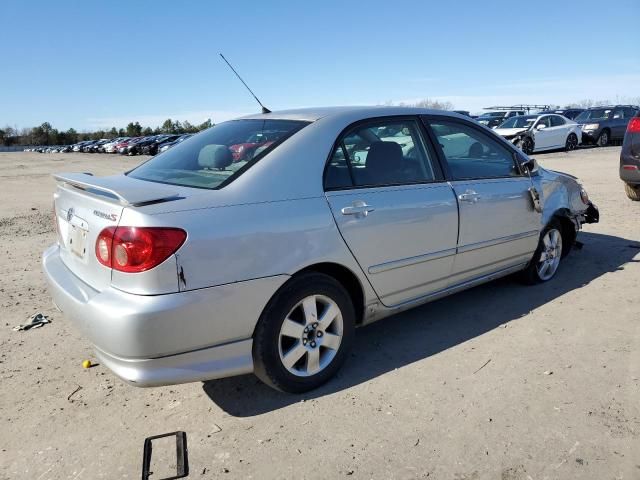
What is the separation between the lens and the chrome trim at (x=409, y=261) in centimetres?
328

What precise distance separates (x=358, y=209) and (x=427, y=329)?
1324 mm

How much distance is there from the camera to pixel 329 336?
3.11m

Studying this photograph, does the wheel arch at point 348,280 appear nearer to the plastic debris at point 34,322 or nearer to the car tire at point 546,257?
the car tire at point 546,257

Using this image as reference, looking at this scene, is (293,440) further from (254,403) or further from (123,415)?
(123,415)


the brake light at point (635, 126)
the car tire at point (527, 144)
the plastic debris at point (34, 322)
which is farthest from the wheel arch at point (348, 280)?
the car tire at point (527, 144)

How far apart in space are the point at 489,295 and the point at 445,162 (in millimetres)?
1477

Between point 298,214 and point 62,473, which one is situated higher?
point 298,214

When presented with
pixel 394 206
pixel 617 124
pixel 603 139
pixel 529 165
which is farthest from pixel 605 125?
pixel 394 206

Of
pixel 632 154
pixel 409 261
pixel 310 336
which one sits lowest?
pixel 310 336

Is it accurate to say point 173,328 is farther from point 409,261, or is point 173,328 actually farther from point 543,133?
point 543,133

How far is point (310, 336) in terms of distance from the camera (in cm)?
303

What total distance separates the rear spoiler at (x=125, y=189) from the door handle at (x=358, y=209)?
98 centimetres

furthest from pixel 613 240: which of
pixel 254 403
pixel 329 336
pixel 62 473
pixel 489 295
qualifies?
pixel 62 473

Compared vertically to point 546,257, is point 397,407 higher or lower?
lower
